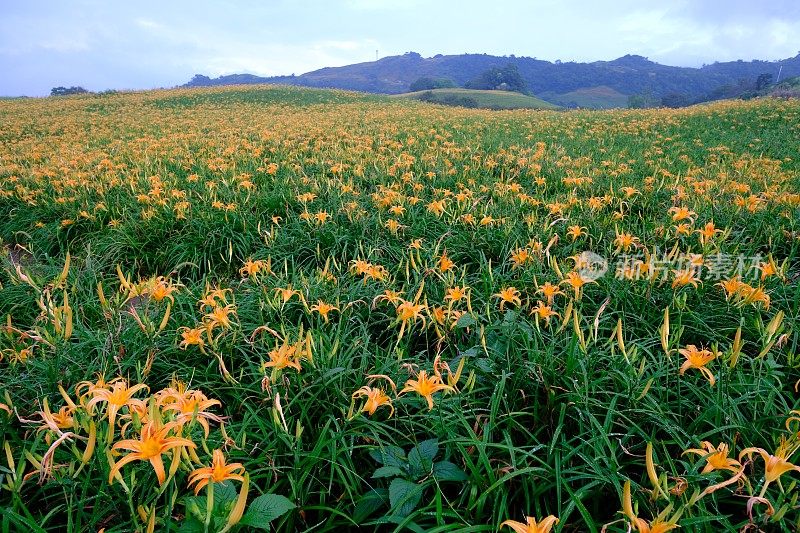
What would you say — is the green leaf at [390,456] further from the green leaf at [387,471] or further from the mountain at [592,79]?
the mountain at [592,79]

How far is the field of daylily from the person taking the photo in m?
1.22

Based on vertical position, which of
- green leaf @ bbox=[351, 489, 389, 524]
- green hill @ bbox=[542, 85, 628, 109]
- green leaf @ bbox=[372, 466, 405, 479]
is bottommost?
green leaf @ bbox=[351, 489, 389, 524]

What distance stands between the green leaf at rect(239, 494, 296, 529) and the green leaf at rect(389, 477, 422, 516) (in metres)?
0.29

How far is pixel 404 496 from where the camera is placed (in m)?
1.30

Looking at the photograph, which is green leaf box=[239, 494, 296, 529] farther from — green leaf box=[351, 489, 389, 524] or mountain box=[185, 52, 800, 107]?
mountain box=[185, 52, 800, 107]

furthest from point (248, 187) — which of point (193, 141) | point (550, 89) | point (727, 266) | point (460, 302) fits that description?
point (550, 89)

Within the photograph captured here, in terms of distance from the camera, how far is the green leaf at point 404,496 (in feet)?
4.20

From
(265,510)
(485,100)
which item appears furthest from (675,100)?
(265,510)

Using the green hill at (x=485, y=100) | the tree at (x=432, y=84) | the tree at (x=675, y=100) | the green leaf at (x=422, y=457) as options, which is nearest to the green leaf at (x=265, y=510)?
the green leaf at (x=422, y=457)

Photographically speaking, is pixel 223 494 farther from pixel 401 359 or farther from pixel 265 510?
pixel 401 359

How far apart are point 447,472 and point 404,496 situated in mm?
168

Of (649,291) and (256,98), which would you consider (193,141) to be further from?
(256,98)

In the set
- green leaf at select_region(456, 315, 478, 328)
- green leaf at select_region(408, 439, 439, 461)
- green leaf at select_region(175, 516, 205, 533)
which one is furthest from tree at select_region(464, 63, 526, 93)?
green leaf at select_region(175, 516, 205, 533)

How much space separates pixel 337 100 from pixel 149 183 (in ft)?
68.9
